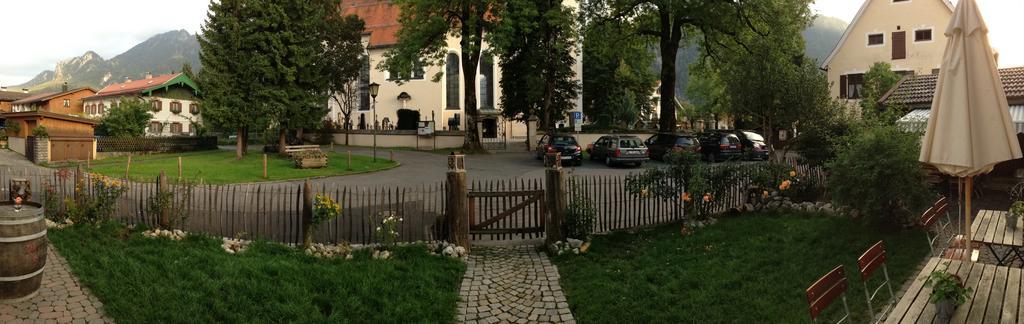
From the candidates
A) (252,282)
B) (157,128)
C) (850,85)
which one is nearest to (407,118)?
(157,128)

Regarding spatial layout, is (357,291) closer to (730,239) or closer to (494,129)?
(730,239)

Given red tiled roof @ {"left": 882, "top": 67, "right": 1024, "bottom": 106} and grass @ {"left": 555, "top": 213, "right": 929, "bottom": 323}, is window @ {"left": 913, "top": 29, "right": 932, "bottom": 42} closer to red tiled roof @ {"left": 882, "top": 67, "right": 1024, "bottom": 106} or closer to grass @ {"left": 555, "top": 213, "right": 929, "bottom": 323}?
red tiled roof @ {"left": 882, "top": 67, "right": 1024, "bottom": 106}

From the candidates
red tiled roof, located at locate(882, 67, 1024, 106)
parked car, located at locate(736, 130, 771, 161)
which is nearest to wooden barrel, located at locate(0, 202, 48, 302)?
red tiled roof, located at locate(882, 67, 1024, 106)

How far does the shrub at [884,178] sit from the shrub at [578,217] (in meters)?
4.07

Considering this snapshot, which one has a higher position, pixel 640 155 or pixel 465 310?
pixel 640 155

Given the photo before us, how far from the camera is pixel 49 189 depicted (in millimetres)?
9961

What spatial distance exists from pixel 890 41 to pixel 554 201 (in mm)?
35682

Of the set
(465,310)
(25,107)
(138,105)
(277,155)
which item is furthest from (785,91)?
(25,107)

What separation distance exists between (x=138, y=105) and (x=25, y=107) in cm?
5394

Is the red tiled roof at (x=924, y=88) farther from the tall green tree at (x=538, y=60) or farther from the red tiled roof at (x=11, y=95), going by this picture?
the red tiled roof at (x=11, y=95)

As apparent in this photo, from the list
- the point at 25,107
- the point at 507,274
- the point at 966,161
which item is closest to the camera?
the point at 966,161

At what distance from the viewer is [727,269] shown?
7.20 metres

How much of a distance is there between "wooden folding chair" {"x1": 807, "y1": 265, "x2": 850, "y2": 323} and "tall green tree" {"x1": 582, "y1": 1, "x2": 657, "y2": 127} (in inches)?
1145

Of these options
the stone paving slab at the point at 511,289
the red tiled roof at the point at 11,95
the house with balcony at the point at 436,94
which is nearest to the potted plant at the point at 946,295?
the stone paving slab at the point at 511,289
